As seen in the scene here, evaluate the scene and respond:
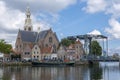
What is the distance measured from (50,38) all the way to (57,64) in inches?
1214

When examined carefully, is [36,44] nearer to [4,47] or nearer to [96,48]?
[4,47]

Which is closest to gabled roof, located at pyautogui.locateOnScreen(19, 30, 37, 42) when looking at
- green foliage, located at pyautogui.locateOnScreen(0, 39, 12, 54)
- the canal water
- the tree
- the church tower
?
the church tower

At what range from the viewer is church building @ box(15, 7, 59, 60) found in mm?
132125

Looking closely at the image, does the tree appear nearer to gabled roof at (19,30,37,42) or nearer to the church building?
the church building

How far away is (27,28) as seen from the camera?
512 feet

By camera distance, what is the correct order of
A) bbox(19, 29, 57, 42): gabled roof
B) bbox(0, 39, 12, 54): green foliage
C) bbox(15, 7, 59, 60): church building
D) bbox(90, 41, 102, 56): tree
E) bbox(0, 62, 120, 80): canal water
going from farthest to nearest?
bbox(90, 41, 102, 56): tree
bbox(19, 29, 57, 42): gabled roof
bbox(15, 7, 59, 60): church building
bbox(0, 39, 12, 54): green foliage
bbox(0, 62, 120, 80): canal water

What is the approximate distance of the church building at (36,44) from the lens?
13212 cm

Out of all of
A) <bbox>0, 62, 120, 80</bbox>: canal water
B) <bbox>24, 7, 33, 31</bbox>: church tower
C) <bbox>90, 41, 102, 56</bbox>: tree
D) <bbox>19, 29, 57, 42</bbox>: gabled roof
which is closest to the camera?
<bbox>0, 62, 120, 80</bbox>: canal water

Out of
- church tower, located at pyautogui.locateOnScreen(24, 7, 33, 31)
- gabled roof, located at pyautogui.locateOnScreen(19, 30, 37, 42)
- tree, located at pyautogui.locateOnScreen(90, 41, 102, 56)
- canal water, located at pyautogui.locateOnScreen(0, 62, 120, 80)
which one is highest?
church tower, located at pyautogui.locateOnScreen(24, 7, 33, 31)

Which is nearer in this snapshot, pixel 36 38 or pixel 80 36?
pixel 80 36

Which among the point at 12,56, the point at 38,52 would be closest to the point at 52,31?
the point at 38,52

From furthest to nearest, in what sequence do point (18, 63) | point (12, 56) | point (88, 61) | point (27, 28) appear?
point (27, 28), point (12, 56), point (88, 61), point (18, 63)

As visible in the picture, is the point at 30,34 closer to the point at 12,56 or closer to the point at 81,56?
the point at 12,56

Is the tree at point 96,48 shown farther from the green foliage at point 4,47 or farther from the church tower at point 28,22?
the green foliage at point 4,47
